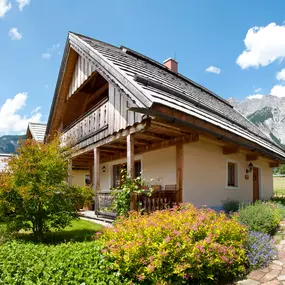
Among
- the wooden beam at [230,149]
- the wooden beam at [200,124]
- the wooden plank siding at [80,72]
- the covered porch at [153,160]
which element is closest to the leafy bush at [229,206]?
the wooden beam at [230,149]

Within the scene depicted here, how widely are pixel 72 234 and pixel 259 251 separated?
4.69 metres

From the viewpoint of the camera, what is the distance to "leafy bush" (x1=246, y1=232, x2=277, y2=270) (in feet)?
16.0

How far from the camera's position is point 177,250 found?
409 centimetres

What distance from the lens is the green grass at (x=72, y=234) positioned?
6.61 metres

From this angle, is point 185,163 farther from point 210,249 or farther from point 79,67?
point 79,67

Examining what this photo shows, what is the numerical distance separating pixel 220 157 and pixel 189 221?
19.0 ft

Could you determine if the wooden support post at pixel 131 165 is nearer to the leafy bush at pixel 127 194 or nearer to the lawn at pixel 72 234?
the leafy bush at pixel 127 194

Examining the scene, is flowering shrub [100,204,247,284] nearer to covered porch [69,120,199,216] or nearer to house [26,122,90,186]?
covered porch [69,120,199,216]

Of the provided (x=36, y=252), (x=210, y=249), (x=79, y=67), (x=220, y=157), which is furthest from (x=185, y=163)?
(x=79, y=67)

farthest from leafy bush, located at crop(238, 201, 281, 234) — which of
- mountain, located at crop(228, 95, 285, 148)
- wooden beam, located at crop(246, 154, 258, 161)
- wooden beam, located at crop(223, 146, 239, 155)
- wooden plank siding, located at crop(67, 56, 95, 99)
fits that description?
mountain, located at crop(228, 95, 285, 148)

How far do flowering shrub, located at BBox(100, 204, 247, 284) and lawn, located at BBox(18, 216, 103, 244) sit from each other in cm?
188

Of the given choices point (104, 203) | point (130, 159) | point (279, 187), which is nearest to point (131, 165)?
point (130, 159)

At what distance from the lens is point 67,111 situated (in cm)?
1509

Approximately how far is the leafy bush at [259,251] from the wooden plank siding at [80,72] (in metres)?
7.78
